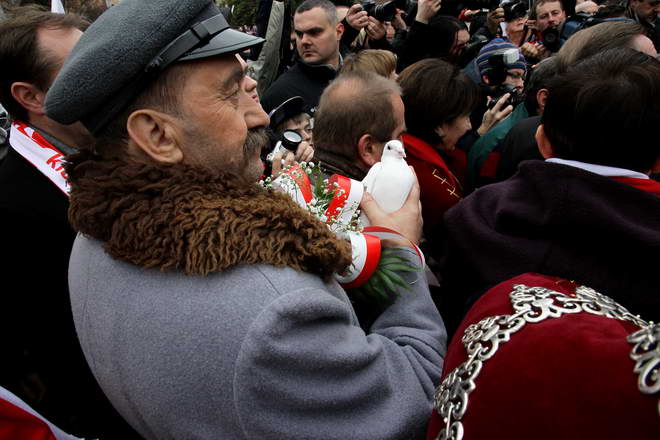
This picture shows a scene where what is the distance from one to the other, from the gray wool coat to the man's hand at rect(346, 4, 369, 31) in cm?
443

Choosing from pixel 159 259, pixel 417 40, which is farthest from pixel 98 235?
pixel 417 40

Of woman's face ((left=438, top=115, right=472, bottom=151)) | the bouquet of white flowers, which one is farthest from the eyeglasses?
the bouquet of white flowers

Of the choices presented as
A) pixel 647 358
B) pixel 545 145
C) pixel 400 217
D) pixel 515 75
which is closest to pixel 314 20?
pixel 515 75

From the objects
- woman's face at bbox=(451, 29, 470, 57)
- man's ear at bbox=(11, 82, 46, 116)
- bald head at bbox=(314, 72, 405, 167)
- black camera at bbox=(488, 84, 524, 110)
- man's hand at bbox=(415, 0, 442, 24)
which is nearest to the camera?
man's ear at bbox=(11, 82, 46, 116)

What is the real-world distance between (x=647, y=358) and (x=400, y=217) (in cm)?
124

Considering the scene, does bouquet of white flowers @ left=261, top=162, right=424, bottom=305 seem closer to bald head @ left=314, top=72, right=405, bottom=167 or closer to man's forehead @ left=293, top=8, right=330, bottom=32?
bald head @ left=314, top=72, right=405, bottom=167

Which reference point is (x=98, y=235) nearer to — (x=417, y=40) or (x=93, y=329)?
(x=93, y=329)

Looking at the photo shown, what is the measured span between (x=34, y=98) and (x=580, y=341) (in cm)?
226

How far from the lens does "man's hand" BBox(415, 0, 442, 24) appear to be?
4285 mm

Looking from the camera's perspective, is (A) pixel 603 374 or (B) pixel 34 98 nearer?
(A) pixel 603 374

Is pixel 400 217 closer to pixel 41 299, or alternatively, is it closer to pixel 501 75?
pixel 41 299

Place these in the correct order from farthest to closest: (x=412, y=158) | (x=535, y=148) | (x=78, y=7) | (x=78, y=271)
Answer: (x=78, y=7), (x=412, y=158), (x=535, y=148), (x=78, y=271)

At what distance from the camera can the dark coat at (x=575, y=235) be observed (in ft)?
3.93

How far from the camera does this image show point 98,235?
1054 millimetres
